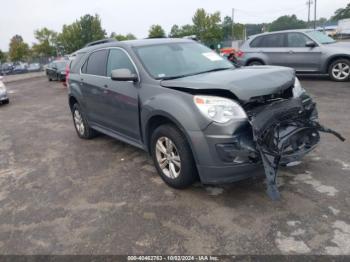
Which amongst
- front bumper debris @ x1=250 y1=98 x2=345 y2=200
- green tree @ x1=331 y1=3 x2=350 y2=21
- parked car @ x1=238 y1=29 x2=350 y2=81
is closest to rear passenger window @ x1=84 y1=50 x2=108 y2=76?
front bumper debris @ x1=250 y1=98 x2=345 y2=200

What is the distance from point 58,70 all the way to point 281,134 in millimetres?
19274

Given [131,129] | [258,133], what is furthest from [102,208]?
[258,133]

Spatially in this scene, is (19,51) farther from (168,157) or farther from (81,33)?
(168,157)

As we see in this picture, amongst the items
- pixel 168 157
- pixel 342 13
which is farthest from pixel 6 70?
pixel 342 13

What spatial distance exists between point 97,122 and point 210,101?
2732 mm

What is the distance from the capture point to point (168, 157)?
12.5 feet

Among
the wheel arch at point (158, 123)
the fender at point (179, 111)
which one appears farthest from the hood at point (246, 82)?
the wheel arch at point (158, 123)

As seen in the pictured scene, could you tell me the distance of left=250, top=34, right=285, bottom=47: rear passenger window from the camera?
10672mm

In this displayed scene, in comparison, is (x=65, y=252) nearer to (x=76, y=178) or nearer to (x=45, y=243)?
(x=45, y=243)

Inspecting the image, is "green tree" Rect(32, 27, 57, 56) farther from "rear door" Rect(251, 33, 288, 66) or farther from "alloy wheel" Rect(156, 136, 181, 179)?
"alloy wheel" Rect(156, 136, 181, 179)

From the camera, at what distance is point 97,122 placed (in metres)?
5.45

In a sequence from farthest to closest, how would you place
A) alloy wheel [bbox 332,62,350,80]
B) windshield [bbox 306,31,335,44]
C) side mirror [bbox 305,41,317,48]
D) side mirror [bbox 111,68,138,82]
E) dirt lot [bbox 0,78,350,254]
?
windshield [bbox 306,31,335,44]
side mirror [bbox 305,41,317,48]
alloy wheel [bbox 332,62,350,80]
side mirror [bbox 111,68,138,82]
dirt lot [bbox 0,78,350,254]

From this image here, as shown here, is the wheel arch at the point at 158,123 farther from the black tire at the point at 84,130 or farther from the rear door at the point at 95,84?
the black tire at the point at 84,130

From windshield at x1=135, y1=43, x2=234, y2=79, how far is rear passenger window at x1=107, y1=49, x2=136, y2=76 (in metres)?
0.18
